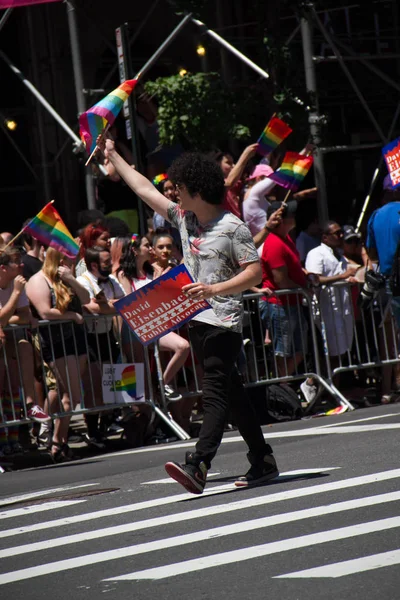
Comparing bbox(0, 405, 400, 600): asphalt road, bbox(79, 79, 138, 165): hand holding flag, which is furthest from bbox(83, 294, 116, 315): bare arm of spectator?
bbox(79, 79, 138, 165): hand holding flag

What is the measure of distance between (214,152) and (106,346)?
12.7 feet

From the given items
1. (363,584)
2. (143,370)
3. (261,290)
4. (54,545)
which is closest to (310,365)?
(261,290)

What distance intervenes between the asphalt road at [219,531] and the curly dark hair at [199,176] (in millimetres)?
1783

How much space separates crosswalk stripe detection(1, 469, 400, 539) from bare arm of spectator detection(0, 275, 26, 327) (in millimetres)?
3653

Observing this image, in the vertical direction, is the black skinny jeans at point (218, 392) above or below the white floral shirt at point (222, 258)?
below

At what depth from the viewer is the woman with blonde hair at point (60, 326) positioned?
11.1m

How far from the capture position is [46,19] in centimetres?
1861

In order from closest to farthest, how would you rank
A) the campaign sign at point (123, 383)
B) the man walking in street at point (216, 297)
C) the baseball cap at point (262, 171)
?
1. the man walking in street at point (216, 297)
2. the campaign sign at point (123, 383)
3. the baseball cap at point (262, 171)

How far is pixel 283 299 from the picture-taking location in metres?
12.4

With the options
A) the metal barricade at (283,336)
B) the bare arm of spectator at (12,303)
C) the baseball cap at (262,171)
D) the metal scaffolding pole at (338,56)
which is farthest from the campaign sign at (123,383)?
the metal scaffolding pole at (338,56)

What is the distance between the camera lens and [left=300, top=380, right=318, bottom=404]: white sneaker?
1239 centimetres

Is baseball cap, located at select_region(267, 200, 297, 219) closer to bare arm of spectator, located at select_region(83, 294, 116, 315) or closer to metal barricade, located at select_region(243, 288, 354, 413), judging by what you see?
metal barricade, located at select_region(243, 288, 354, 413)

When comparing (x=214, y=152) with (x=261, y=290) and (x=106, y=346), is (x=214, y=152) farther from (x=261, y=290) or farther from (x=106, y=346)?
(x=106, y=346)

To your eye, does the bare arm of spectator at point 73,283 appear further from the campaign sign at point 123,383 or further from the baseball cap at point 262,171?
the baseball cap at point 262,171
